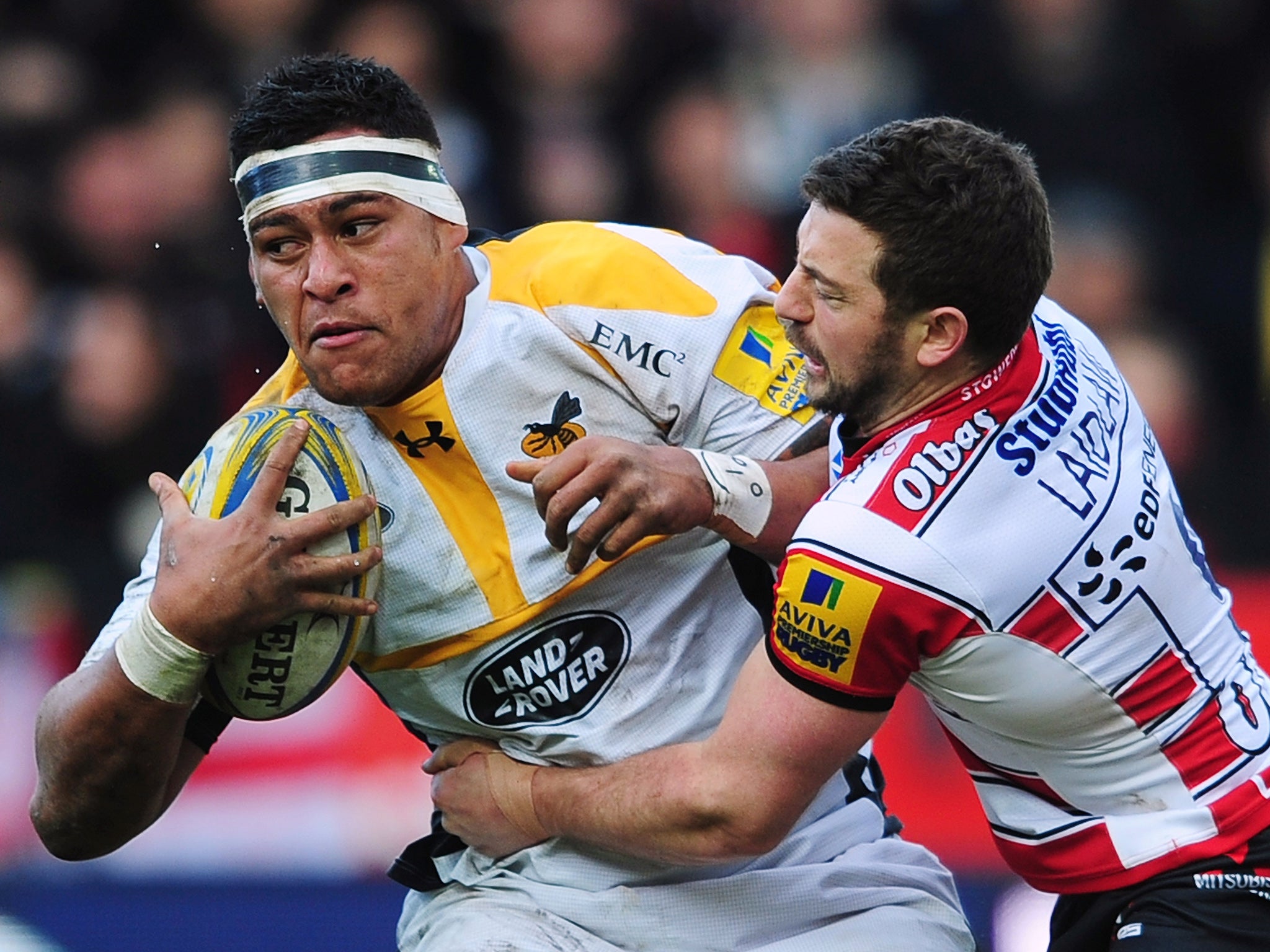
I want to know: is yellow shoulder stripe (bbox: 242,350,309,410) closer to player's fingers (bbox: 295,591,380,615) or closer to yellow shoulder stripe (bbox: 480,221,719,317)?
yellow shoulder stripe (bbox: 480,221,719,317)

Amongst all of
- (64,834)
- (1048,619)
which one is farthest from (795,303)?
(64,834)

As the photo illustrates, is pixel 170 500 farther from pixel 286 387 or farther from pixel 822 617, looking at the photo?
pixel 822 617

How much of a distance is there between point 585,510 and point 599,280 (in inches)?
19.1

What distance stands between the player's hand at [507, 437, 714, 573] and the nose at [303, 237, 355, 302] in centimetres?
52

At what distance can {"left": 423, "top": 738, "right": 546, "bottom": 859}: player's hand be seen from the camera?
11.8 feet

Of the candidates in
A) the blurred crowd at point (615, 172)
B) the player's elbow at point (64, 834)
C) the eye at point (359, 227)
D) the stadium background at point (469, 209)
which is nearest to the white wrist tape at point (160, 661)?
the player's elbow at point (64, 834)

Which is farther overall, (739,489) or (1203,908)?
(739,489)

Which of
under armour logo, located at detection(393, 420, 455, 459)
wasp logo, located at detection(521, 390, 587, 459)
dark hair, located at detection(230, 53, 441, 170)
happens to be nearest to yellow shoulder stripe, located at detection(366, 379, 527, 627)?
under armour logo, located at detection(393, 420, 455, 459)

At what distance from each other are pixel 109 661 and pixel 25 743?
3585mm

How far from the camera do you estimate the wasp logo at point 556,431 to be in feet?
11.7

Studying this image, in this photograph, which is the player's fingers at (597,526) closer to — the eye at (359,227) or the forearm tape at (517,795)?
the forearm tape at (517,795)

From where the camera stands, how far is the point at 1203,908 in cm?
315

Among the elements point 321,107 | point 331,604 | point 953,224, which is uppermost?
point 321,107

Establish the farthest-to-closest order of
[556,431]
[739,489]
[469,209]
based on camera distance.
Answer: [469,209] → [556,431] → [739,489]
